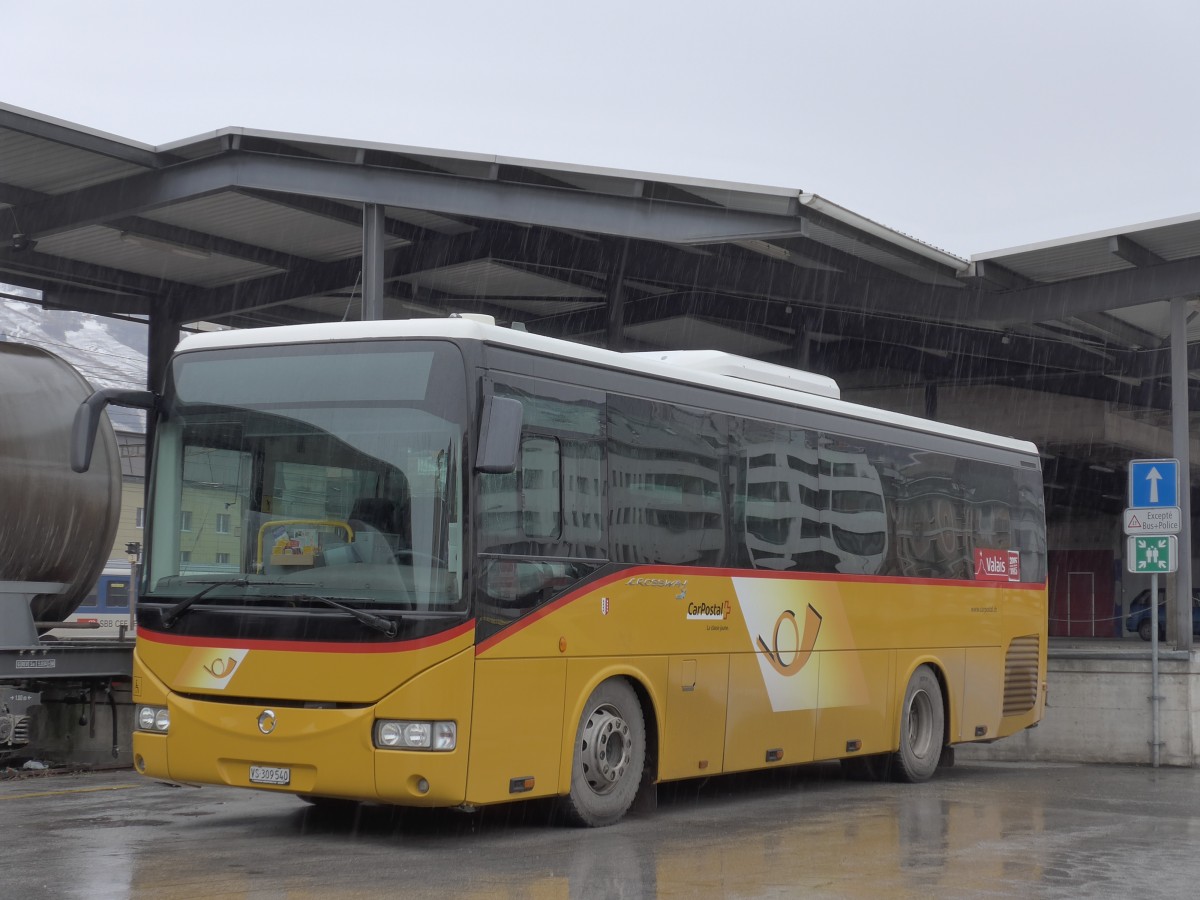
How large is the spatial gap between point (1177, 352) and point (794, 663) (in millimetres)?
8919

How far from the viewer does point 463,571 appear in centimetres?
876

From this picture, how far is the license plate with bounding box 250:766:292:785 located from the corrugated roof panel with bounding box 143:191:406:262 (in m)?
10.7

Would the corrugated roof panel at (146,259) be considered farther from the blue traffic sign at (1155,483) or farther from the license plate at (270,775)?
the license plate at (270,775)

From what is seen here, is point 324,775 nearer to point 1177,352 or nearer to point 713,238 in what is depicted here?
point 713,238

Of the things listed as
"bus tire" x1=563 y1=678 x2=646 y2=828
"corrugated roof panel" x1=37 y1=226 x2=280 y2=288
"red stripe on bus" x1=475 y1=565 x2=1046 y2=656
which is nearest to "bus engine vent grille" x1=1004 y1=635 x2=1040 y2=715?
"red stripe on bus" x1=475 y1=565 x2=1046 y2=656

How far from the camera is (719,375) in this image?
11.6 meters

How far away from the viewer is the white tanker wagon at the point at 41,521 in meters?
12.9

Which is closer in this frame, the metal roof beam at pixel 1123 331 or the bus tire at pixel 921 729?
the bus tire at pixel 921 729

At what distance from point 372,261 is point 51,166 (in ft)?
13.2

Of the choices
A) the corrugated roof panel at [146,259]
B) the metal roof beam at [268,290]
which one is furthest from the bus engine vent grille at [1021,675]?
the corrugated roof panel at [146,259]

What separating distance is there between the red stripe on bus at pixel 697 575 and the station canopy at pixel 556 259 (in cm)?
427

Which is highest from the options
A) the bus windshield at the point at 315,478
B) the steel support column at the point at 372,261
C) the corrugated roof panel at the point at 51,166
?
the corrugated roof panel at the point at 51,166

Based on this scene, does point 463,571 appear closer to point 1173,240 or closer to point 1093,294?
point 1173,240

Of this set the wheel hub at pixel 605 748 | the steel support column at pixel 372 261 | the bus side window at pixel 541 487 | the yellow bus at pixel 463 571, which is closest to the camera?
the yellow bus at pixel 463 571
